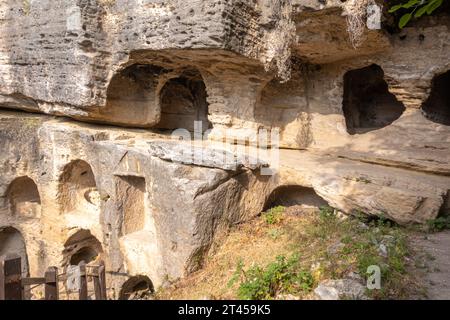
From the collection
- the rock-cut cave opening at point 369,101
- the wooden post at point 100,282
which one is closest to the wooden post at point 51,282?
the wooden post at point 100,282

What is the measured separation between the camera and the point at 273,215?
6098 millimetres

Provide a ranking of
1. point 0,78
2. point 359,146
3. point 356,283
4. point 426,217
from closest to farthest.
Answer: point 356,283 < point 426,217 < point 359,146 < point 0,78

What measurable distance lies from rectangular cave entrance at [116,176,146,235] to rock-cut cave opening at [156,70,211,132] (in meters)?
2.50

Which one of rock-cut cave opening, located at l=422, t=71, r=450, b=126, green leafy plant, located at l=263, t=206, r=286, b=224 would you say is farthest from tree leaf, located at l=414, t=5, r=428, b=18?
rock-cut cave opening, located at l=422, t=71, r=450, b=126

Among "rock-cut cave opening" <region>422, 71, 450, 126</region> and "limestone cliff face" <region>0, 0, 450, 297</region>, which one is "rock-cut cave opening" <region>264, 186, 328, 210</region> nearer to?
"limestone cliff face" <region>0, 0, 450, 297</region>

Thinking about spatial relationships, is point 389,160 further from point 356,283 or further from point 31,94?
point 31,94

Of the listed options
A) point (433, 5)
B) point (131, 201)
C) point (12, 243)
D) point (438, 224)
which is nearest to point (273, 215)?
point (438, 224)

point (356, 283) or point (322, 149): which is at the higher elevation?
point (322, 149)

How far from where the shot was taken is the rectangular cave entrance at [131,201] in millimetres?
6621

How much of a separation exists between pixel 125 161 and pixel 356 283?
4.45 meters

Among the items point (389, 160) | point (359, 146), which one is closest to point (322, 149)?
point (359, 146)

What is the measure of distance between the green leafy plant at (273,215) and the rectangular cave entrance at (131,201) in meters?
2.55

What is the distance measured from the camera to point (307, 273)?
3.72m

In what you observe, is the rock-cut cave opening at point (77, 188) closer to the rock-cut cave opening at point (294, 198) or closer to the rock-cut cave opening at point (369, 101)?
the rock-cut cave opening at point (294, 198)
